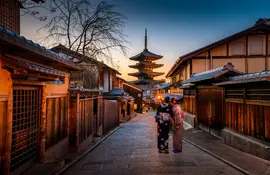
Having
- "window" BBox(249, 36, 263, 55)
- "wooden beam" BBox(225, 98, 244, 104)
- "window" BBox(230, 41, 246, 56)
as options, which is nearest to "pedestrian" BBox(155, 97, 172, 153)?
"wooden beam" BBox(225, 98, 244, 104)

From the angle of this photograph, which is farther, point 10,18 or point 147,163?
point 10,18

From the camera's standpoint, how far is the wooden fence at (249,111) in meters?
7.95

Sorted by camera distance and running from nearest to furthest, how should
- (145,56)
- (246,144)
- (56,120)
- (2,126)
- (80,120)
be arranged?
(2,126) < (56,120) < (246,144) < (80,120) < (145,56)

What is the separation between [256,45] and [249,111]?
12.2 metres

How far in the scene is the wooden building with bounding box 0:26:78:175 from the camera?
4.95 meters

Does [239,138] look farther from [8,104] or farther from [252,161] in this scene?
[8,104]

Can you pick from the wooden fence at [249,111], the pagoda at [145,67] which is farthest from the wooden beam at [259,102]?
the pagoda at [145,67]

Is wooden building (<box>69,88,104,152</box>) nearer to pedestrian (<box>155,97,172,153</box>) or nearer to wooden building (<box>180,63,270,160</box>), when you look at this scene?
pedestrian (<box>155,97,172,153</box>)

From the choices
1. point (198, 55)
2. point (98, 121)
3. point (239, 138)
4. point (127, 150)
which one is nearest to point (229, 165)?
point (239, 138)

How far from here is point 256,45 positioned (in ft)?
62.4

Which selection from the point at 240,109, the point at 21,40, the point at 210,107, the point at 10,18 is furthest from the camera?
the point at 210,107

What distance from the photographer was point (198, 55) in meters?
19.2

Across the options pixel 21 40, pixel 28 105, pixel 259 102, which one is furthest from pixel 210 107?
pixel 21 40

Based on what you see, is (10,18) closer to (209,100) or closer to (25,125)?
(25,125)
